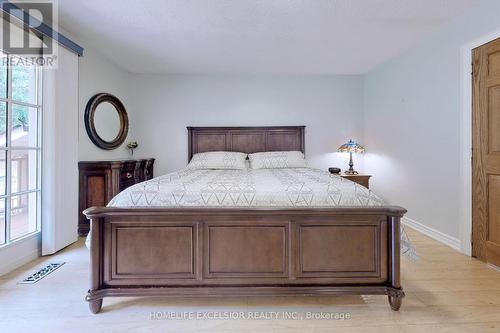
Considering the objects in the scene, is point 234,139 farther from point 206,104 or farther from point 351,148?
point 351,148

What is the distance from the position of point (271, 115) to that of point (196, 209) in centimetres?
311

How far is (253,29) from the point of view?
2.81m

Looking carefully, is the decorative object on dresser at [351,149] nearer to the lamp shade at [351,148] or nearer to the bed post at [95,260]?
the lamp shade at [351,148]

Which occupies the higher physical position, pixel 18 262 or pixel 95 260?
pixel 95 260

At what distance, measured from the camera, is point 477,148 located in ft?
8.18

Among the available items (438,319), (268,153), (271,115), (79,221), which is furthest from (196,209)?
(271,115)

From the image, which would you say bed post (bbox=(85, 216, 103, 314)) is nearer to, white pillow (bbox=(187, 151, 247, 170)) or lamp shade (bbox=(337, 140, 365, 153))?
white pillow (bbox=(187, 151, 247, 170))

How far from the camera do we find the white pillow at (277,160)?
12.9ft

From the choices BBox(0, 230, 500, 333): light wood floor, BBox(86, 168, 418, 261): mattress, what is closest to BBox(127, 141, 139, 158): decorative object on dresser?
BBox(0, 230, 500, 333): light wood floor

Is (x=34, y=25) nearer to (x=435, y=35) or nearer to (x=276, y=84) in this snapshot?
(x=276, y=84)

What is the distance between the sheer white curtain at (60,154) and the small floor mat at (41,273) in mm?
320

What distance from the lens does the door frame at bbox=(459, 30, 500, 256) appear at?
2.56 meters

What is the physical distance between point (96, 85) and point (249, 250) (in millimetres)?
3176

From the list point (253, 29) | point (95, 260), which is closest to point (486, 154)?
point (253, 29)
